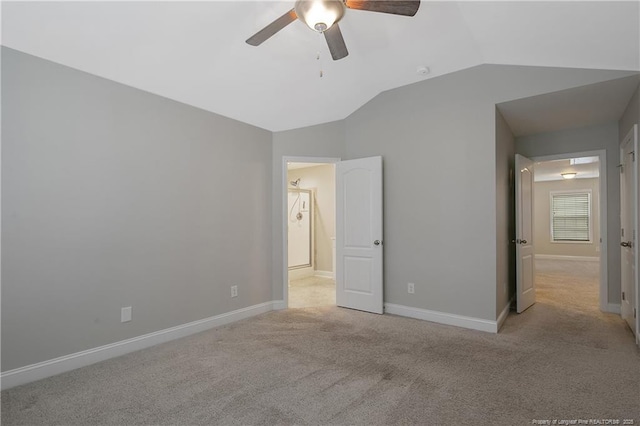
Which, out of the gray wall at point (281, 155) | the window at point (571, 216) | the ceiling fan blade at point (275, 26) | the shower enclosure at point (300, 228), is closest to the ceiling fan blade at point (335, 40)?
the ceiling fan blade at point (275, 26)

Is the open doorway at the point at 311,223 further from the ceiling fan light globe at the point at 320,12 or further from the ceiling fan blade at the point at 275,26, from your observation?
the ceiling fan light globe at the point at 320,12

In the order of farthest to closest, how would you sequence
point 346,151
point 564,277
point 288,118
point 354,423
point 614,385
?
point 564,277
point 346,151
point 288,118
point 614,385
point 354,423

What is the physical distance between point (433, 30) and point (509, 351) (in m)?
3.03

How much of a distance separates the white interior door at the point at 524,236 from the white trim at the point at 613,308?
833mm

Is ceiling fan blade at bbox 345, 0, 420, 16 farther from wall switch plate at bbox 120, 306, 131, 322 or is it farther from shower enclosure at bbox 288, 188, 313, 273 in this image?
shower enclosure at bbox 288, 188, 313, 273

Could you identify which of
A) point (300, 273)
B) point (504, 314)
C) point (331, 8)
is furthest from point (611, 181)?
point (300, 273)

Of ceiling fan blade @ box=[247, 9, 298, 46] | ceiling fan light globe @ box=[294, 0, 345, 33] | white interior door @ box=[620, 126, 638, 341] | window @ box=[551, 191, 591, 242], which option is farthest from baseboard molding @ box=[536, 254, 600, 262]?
ceiling fan blade @ box=[247, 9, 298, 46]

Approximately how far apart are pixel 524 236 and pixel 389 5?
352 centimetres

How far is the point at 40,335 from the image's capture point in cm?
257

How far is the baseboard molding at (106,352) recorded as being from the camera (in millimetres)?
2463

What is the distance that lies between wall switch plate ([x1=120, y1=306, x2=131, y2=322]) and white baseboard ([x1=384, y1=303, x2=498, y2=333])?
9.50 ft

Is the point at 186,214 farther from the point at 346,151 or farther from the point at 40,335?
the point at 346,151

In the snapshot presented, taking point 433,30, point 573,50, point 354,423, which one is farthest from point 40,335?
point 573,50

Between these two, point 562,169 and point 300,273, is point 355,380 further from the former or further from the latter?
point 562,169
